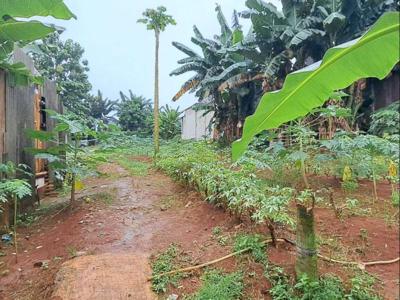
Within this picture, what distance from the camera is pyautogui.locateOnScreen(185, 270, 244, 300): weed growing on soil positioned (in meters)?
2.17

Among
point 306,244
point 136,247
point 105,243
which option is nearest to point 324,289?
point 306,244

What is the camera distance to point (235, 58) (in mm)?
10031

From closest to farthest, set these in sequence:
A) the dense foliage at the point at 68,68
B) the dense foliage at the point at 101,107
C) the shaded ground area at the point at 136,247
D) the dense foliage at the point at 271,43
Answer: the shaded ground area at the point at 136,247 < the dense foliage at the point at 271,43 < the dense foliage at the point at 68,68 < the dense foliage at the point at 101,107

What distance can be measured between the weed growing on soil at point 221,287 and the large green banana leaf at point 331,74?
1191 mm

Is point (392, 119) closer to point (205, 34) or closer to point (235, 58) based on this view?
point (235, 58)

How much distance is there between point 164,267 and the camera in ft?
8.57

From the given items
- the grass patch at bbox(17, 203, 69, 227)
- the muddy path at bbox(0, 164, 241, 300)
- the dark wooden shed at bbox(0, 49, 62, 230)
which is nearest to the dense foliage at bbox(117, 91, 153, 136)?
the dark wooden shed at bbox(0, 49, 62, 230)

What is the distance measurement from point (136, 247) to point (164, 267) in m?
0.53

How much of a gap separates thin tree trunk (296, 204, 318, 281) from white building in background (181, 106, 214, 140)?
470 inches

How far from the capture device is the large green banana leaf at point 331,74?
1094mm

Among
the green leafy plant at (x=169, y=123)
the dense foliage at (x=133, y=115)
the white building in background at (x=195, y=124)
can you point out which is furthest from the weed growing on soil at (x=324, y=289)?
the dense foliage at (x=133, y=115)

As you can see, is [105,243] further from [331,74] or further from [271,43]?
[271,43]

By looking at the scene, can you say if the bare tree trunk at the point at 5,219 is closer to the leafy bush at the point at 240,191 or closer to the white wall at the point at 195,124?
the leafy bush at the point at 240,191

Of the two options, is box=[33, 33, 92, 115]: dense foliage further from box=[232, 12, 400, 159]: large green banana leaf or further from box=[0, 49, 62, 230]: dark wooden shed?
box=[232, 12, 400, 159]: large green banana leaf
